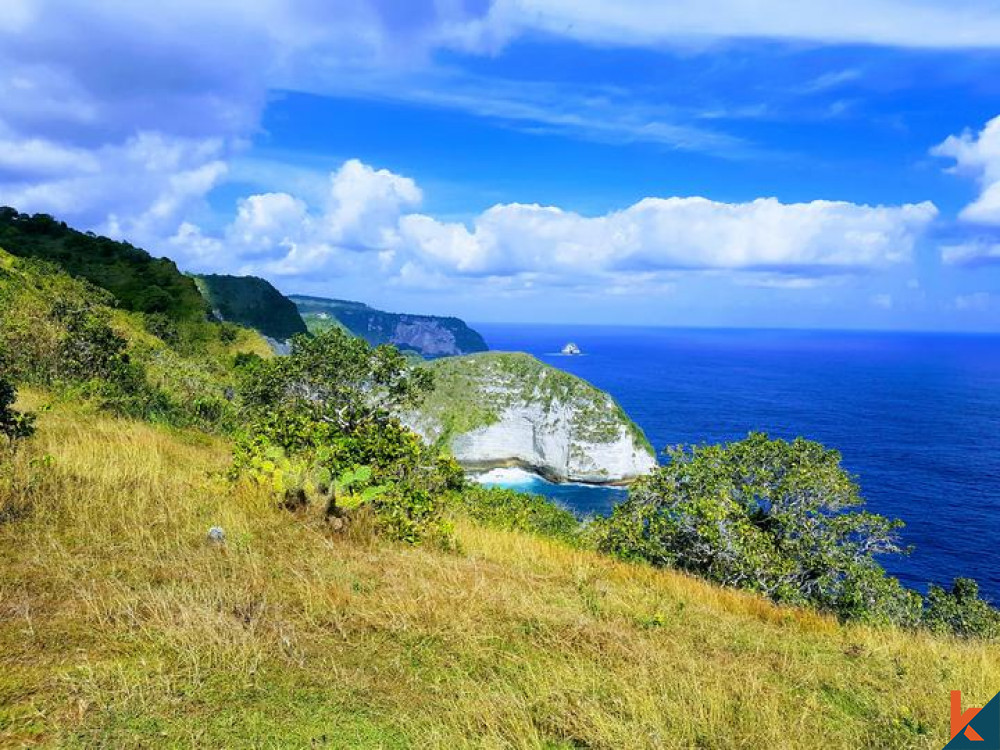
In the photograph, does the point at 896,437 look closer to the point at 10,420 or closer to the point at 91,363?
the point at 91,363

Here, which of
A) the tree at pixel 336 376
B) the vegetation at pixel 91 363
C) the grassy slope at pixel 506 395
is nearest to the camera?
the vegetation at pixel 91 363

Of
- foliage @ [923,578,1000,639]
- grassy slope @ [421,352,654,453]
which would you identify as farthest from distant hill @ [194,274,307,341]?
foliage @ [923,578,1000,639]

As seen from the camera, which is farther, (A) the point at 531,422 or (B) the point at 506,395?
(B) the point at 506,395

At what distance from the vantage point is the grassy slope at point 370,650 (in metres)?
4.11

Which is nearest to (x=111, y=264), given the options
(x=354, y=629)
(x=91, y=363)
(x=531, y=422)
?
(x=91, y=363)

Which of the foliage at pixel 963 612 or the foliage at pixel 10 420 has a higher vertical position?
the foliage at pixel 10 420

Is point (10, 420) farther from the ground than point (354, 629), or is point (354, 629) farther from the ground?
point (10, 420)

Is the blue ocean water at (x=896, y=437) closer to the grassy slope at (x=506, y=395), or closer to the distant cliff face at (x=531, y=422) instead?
the distant cliff face at (x=531, y=422)

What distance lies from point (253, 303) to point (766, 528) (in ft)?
444

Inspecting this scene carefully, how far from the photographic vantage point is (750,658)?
20.4 ft

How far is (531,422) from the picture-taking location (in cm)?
9869

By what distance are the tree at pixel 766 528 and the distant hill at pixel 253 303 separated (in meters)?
117

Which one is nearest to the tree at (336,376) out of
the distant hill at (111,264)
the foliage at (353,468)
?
the foliage at (353,468)

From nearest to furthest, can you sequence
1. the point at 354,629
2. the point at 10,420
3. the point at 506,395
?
1. the point at 354,629
2. the point at 10,420
3. the point at 506,395
